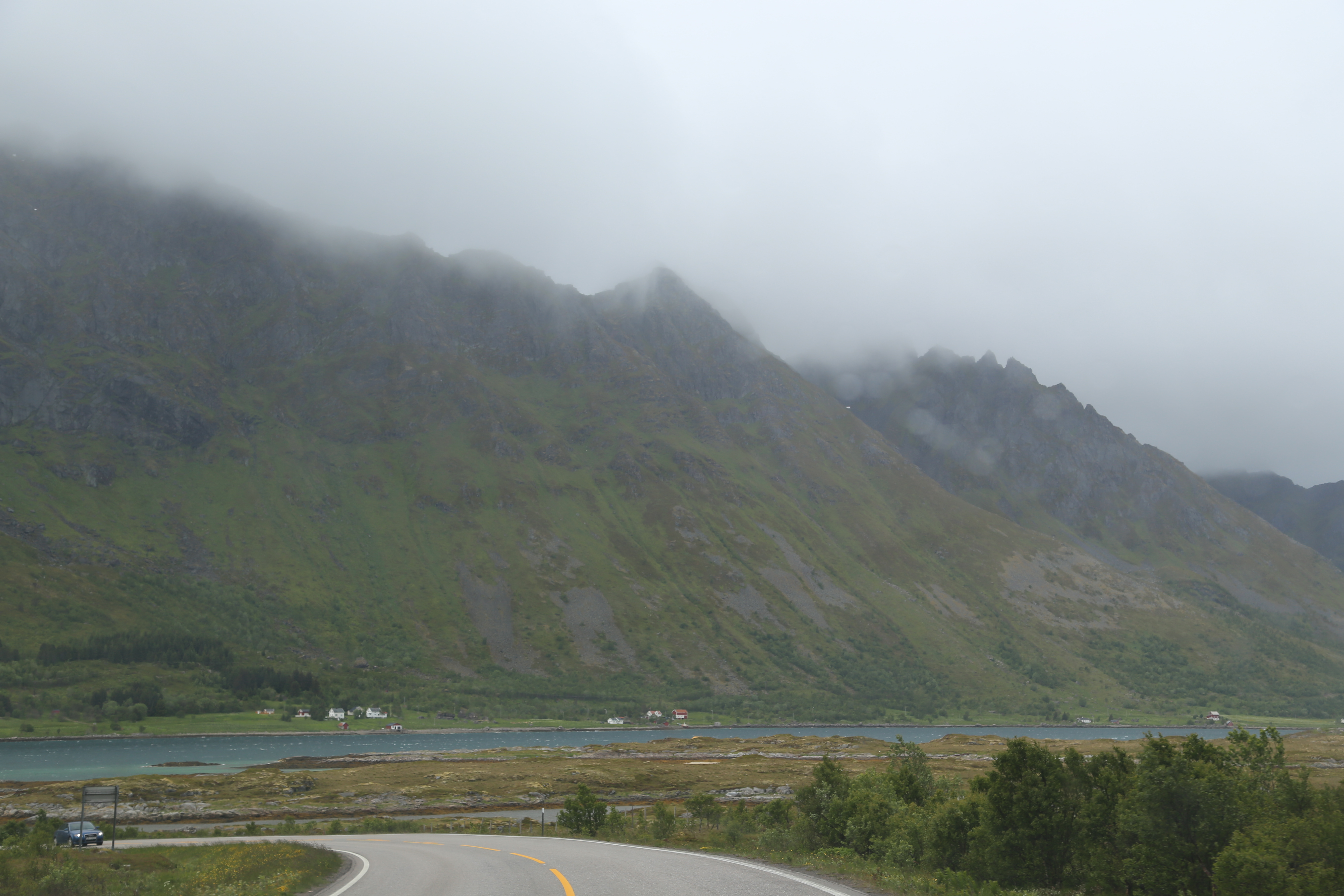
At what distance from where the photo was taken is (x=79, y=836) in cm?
4962

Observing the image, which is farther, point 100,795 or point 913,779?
point 913,779

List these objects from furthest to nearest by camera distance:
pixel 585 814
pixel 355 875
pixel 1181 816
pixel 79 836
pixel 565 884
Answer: pixel 585 814 < pixel 79 836 < pixel 355 875 < pixel 565 884 < pixel 1181 816

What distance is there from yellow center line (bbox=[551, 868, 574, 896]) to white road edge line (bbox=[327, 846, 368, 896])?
5.82 metres

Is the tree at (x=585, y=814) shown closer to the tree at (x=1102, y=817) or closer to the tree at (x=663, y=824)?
the tree at (x=663, y=824)

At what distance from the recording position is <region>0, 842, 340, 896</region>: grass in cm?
2233

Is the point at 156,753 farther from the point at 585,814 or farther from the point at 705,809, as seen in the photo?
the point at 705,809

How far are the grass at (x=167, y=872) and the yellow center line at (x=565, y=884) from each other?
719 cm

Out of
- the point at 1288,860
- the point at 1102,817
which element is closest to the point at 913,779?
the point at 1102,817

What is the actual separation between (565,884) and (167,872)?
2056 cm

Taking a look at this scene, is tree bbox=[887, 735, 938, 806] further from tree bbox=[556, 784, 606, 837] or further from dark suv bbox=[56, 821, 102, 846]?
dark suv bbox=[56, 821, 102, 846]

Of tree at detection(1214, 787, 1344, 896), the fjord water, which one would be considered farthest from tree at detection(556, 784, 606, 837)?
the fjord water

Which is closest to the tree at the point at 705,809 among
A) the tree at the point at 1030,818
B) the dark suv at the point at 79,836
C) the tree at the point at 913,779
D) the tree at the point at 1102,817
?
the tree at the point at 913,779

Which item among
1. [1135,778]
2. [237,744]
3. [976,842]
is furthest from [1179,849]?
[237,744]

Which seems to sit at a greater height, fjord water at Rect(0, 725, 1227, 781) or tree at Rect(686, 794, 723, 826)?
tree at Rect(686, 794, 723, 826)
